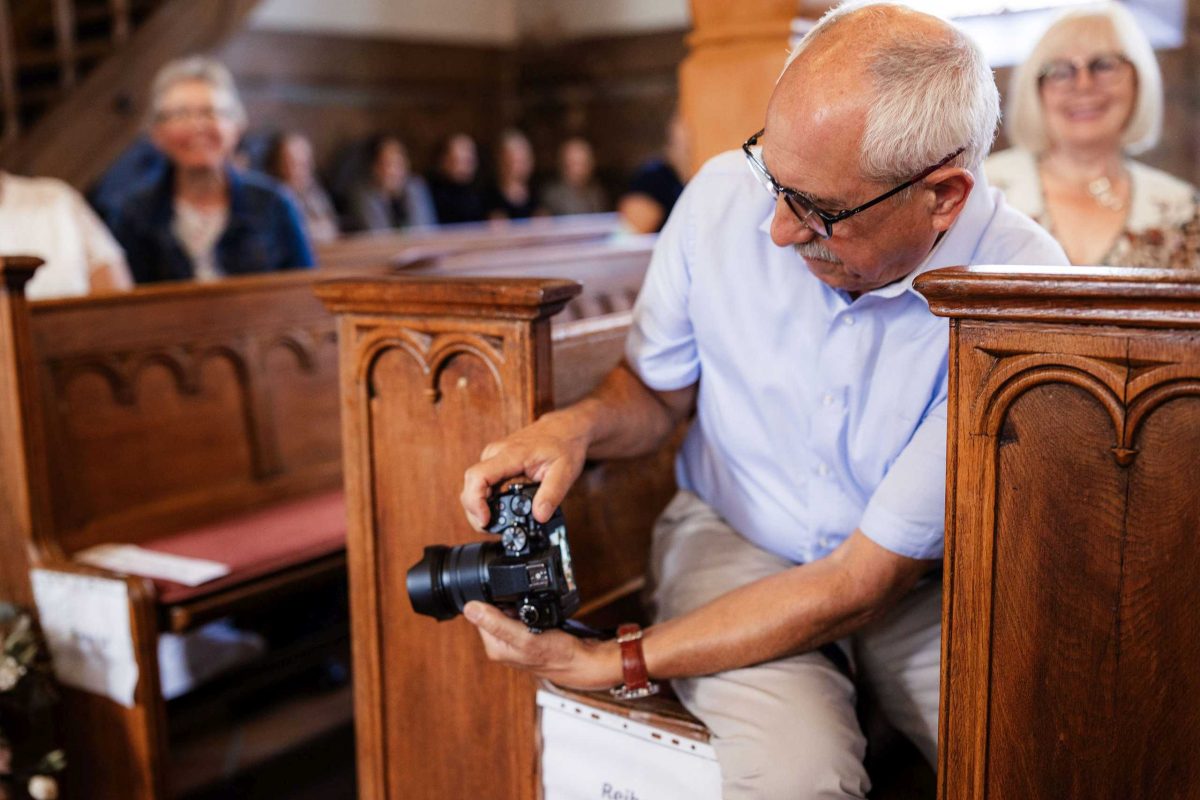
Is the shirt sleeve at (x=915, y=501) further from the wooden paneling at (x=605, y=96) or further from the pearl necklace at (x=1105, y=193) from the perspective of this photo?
the wooden paneling at (x=605, y=96)

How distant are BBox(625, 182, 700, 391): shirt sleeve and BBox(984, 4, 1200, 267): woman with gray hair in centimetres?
139

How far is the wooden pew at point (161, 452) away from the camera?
2285 mm

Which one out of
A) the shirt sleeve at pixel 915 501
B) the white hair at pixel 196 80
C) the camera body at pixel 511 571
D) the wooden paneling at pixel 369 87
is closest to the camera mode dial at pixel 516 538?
the camera body at pixel 511 571

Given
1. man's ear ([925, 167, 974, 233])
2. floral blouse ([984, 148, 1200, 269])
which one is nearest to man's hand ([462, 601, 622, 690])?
man's ear ([925, 167, 974, 233])

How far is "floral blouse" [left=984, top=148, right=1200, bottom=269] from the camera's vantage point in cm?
268

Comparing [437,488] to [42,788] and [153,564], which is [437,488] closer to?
[153,564]

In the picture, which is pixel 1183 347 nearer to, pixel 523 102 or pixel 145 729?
pixel 145 729

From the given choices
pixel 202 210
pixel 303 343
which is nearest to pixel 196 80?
pixel 202 210

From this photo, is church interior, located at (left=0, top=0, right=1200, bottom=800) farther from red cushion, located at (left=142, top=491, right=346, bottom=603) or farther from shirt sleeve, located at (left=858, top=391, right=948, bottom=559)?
shirt sleeve, located at (left=858, top=391, right=948, bottom=559)

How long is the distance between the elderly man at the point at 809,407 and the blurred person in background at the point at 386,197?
6.46 meters

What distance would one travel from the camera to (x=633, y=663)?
5.13ft

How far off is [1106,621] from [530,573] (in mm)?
677

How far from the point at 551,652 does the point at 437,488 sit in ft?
1.22

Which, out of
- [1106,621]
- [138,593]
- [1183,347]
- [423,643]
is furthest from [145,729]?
[1183,347]
